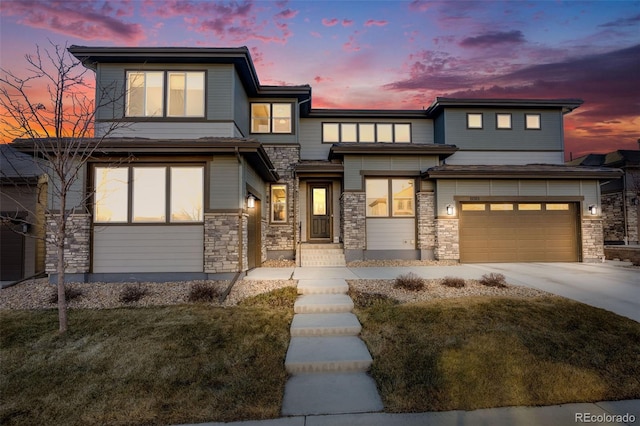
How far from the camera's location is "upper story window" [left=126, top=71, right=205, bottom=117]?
990cm

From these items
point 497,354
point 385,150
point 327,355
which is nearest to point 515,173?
point 385,150

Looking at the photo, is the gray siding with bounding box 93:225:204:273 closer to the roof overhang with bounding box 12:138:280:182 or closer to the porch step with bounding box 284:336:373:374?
the roof overhang with bounding box 12:138:280:182

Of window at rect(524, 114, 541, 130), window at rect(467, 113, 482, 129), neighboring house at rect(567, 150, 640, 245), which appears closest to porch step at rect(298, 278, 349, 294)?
window at rect(467, 113, 482, 129)

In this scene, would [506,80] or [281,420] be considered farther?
[506,80]

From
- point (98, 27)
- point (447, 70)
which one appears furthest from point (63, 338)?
point (447, 70)

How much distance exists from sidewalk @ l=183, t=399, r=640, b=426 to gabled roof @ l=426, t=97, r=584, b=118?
509 inches

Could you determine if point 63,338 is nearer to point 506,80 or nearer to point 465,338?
point 465,338

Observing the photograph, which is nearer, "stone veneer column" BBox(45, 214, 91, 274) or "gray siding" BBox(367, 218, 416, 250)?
"stone veneer column" BBox(45, 214, 91, 274)

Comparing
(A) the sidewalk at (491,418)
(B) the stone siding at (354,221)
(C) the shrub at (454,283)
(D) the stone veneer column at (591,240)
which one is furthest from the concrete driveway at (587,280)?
(B) the stone siding at (354,221)

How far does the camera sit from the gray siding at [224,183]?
8438 millimetres

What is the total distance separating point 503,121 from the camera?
1438cm

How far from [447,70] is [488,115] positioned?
12.6ft

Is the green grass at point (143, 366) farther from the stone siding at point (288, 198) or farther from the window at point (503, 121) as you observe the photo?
the window at point (503, 121)

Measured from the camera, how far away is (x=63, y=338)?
15.6 ft
